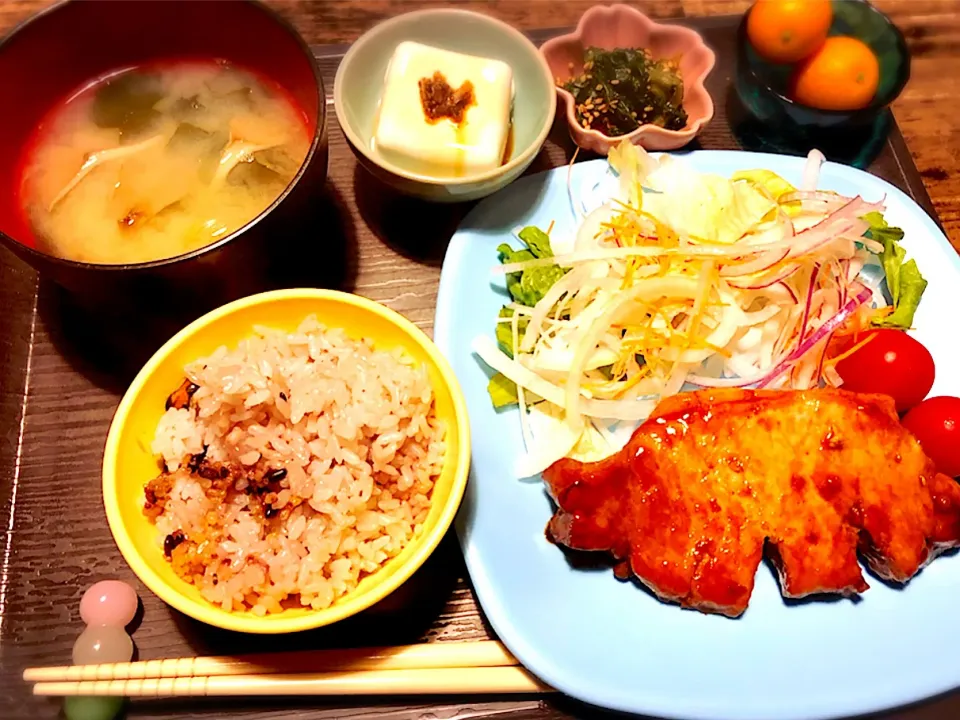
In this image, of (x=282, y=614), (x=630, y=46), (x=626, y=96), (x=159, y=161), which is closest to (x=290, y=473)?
(x=282, y=614)

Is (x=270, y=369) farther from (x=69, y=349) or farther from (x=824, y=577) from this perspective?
(x=824, y=577)

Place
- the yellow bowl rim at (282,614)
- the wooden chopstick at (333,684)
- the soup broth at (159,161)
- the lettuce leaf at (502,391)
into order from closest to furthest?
the yellow bowl rim at (282,614)
the wooden chopstick at (333,684)
the soup broth at (159,161)
the lettuce leaf at (502,391)

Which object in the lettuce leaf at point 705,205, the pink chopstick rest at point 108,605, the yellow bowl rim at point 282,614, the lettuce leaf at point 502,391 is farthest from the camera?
the lettuce leaf at point 705,205

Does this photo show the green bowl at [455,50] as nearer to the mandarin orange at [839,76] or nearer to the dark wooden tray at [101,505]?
the dark wooden tray at [101,505]

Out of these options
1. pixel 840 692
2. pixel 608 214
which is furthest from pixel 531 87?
pixel 840 692

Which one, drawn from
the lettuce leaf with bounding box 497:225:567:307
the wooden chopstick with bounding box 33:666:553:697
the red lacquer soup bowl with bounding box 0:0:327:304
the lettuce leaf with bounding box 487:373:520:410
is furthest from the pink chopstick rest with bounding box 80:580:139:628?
the lettuce leaf with bounding box 497:225:567:307

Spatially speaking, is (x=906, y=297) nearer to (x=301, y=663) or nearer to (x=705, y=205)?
(x=705, y=205)

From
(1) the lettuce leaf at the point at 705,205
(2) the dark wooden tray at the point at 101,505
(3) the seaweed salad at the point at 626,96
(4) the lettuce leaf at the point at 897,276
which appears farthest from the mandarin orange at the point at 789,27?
(2) the dark wooden tray at the point at 101,505
